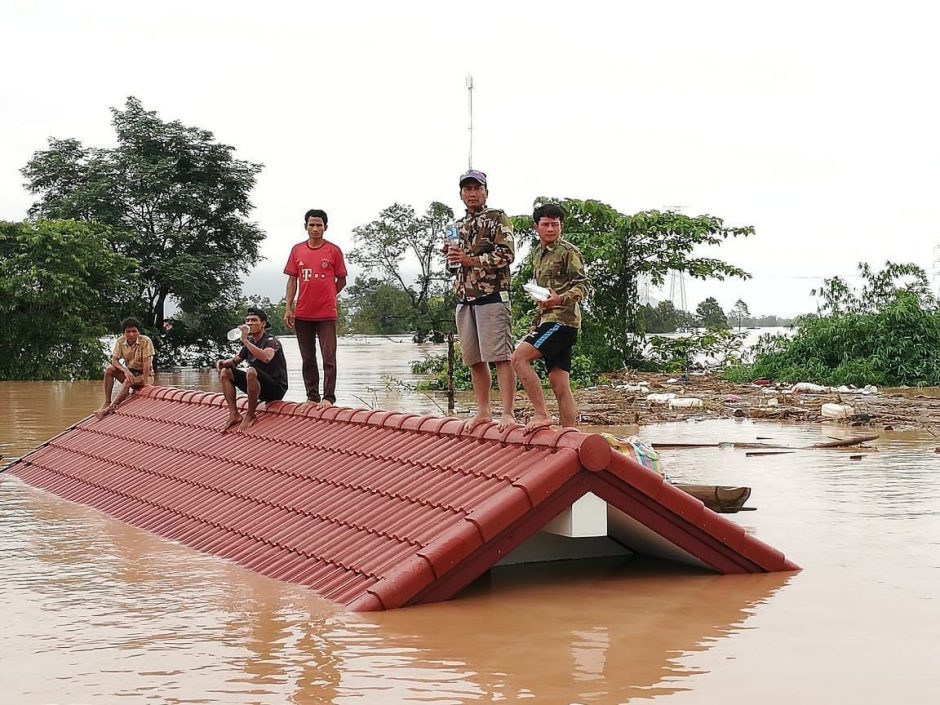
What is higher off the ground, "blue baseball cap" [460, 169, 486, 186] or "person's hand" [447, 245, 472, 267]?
"blue baseball cap" [460, 169, 486, 186]

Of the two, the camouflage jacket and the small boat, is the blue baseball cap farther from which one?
the small boat

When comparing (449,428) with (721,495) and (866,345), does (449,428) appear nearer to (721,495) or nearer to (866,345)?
(721,495)

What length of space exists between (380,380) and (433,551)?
24462 millimetres

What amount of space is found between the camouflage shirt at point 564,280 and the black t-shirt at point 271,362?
3.48 m

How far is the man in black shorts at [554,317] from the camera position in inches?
316

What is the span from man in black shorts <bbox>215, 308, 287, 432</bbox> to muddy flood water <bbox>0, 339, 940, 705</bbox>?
1697mm

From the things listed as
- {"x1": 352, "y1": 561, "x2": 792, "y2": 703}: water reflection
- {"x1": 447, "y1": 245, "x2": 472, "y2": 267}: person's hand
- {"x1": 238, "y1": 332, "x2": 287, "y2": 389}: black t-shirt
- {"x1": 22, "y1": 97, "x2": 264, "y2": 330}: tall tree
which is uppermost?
{"x1": 22, "y1": 97, "x2": 264, "y2": 330}: tall tree

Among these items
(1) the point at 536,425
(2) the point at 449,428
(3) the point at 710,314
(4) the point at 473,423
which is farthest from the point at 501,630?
(3) the point at 710,314

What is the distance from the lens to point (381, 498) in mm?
7852

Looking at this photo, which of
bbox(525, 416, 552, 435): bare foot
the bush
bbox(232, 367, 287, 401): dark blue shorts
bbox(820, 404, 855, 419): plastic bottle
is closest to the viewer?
bbox(525, 416, 552, 435): bare foot

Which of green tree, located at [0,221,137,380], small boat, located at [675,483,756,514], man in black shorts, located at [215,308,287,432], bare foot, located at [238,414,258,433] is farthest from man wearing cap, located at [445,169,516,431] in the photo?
green tree, located at [0,221,137,380]

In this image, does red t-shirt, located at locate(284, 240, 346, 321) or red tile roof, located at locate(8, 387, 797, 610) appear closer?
red tile roof, located at locate(8, 387, 797, 610)

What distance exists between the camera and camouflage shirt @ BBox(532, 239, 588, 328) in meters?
8.05

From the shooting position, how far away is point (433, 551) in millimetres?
6664
